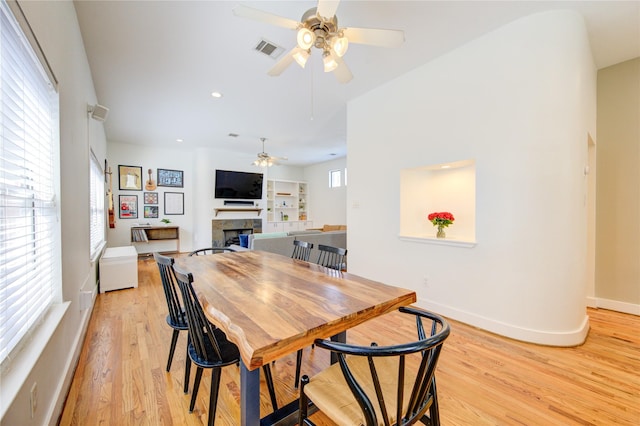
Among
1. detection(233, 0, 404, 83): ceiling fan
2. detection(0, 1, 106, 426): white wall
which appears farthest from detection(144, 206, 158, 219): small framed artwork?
detection(233, 0, 404, 83): ceiling fan

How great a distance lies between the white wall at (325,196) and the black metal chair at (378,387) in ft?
22.7

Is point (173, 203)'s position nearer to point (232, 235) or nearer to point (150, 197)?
point (150, 197)

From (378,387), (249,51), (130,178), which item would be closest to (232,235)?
(130,178)

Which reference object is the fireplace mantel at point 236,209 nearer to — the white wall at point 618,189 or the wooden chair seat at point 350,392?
the wooden chair seat at point 350,392

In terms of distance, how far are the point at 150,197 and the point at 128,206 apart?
0.51 metres

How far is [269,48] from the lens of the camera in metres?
2.68

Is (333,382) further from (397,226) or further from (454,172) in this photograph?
(454,172)

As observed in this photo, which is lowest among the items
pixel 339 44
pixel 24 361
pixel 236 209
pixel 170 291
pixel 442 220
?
pixel 24 361

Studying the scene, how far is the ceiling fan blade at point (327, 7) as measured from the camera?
5.15ft

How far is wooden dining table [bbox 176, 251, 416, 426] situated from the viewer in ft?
3.15

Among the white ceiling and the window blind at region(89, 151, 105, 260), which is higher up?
the white ceiling


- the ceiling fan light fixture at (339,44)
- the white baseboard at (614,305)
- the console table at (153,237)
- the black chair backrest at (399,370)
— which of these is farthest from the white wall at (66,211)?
the white baseboard at (614,305)

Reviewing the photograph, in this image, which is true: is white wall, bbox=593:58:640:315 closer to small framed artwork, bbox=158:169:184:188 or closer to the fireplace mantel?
the fireplace mantel

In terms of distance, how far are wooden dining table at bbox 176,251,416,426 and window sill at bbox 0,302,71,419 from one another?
667 millimetres
